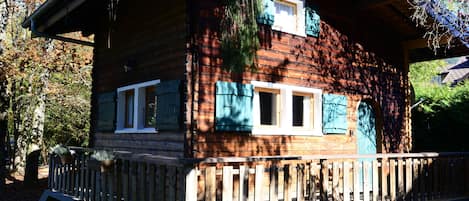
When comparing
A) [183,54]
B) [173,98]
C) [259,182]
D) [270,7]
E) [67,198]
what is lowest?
[67,198]

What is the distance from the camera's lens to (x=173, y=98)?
22.2 feet

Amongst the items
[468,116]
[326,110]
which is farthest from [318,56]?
[468,116]

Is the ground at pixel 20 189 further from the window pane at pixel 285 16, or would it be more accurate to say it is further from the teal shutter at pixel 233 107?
the window pane at pixel 285 16

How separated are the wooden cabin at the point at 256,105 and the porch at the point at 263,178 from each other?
20 millimetres

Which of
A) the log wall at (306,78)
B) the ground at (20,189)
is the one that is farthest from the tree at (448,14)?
the ground at (20,189)

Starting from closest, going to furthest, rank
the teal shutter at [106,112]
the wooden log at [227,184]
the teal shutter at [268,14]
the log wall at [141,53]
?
the wooden log at [227,184]
the log wall at [141,53]
the teal shutter at [268,14]
the teal shutter at [106,112]

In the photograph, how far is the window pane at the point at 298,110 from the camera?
802 centimetres

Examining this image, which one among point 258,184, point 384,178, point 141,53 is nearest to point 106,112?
point 141,53

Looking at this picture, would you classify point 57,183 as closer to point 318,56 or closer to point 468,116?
point 318,56

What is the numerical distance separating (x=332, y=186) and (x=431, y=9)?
4.60m

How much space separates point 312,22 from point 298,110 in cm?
180

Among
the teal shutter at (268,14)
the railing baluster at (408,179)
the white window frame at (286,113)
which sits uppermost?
the teal shutter at (268,14)

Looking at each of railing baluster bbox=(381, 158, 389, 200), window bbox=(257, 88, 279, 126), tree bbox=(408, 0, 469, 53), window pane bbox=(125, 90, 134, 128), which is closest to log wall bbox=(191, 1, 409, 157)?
window bbox=(257, 88, 279, 126)

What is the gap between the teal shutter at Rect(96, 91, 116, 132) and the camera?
864 cm
